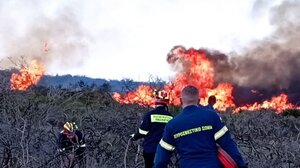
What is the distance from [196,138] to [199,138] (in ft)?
0.11

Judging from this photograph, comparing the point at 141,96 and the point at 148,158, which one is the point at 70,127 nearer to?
the point at 148,158

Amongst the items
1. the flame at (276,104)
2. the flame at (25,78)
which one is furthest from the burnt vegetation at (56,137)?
the flame at (276,104)

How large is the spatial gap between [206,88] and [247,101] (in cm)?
526

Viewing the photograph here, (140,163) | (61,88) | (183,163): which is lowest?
(140,163)

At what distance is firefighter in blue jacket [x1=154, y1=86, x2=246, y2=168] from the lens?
6.04 meters

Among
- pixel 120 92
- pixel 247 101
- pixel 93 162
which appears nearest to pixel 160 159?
pixel 93 162

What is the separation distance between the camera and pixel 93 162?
36.2 ft

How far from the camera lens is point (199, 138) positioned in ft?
19.9

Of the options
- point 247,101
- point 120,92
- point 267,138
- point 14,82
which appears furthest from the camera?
point 247,101

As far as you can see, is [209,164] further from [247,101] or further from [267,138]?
[247,101]

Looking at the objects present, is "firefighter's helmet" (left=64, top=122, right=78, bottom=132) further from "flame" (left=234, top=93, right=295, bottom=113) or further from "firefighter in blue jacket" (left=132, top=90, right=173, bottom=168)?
"flame" (left=234, top=93, right=295, bottom=113)

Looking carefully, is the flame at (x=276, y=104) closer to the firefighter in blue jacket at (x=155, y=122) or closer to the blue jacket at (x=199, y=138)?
the firefighter in blue jacket at (x=155, y=122)

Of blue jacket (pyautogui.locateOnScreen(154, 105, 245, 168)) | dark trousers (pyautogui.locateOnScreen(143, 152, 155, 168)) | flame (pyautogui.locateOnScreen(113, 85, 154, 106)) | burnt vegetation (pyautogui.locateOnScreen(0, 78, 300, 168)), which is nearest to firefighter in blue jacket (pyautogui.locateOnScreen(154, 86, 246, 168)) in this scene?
blue jacket (pyautogui.locateOnScreen(154, 105, 245, 168))

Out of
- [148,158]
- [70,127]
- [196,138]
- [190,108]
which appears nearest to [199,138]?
[196,138]
